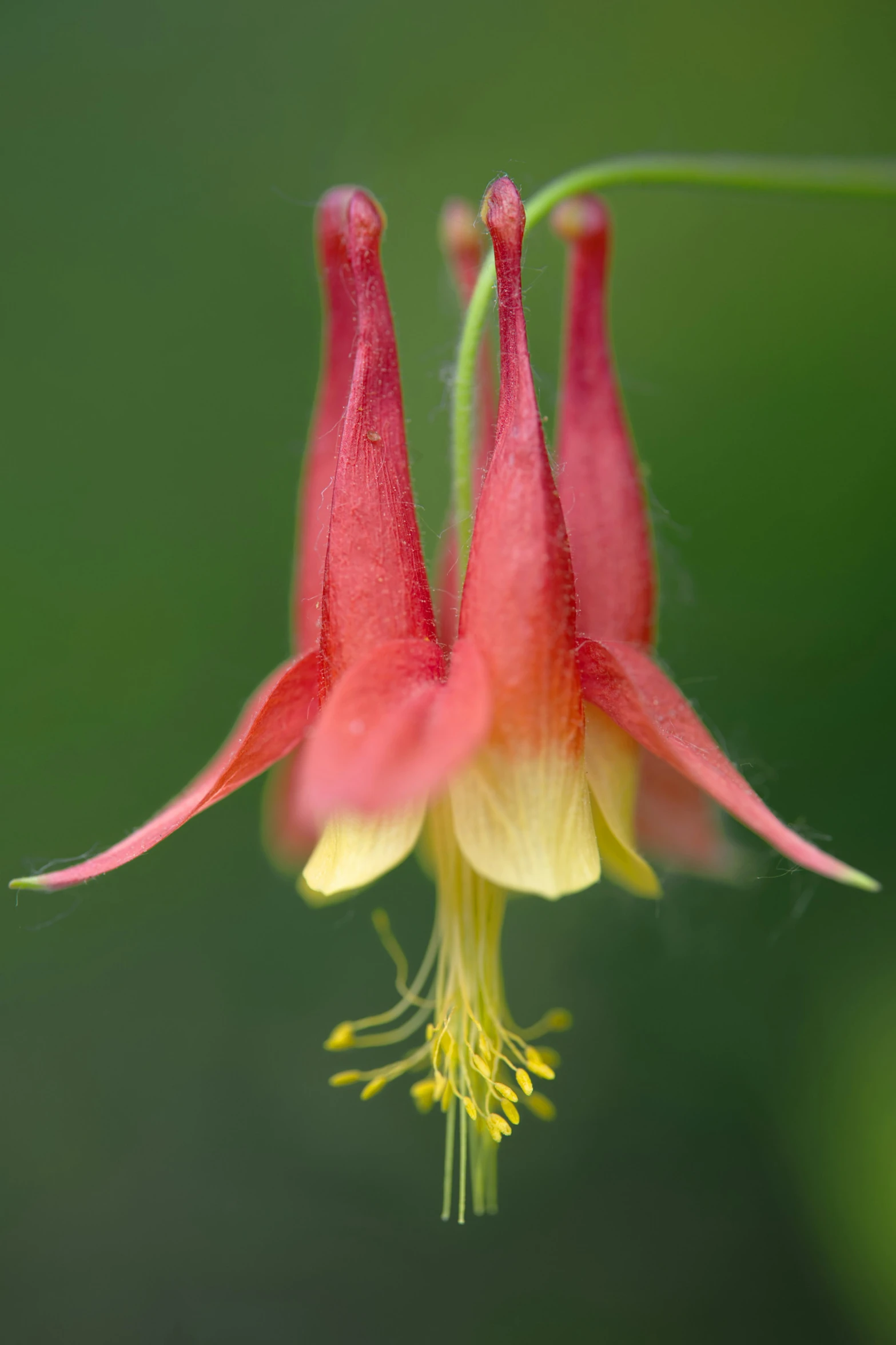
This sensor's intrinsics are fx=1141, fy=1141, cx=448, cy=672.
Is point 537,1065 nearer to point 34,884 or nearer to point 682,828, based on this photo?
point 682,828

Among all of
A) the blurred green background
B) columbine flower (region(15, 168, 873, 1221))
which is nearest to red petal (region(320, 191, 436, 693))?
columbine flower (region(15, 168, 873, 1221))

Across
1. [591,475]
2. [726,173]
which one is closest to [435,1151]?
[591,475]

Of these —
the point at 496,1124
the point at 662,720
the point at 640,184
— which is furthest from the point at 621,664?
the point at 640,184

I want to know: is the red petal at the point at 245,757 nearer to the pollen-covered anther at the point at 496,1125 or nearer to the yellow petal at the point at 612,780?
the yellow petal at the point at 612,780

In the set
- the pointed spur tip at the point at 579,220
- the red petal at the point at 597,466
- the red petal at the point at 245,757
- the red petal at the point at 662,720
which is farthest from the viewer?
the pointed spur tip at the point at 579,220

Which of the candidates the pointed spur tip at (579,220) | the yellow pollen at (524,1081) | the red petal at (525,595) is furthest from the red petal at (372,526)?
the yellow pollen at (524,1081)
